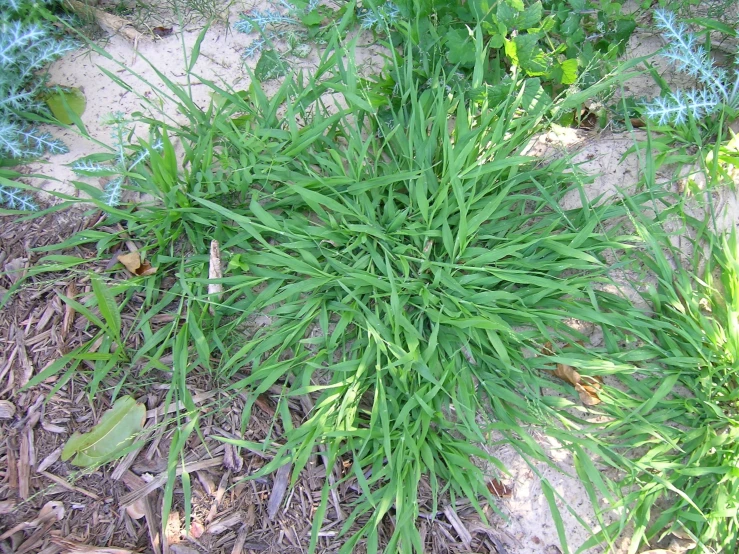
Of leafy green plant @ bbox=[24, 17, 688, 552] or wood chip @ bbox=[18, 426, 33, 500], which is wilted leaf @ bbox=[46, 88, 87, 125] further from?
wood chip @ bbox=[18, 426, 33, 500]

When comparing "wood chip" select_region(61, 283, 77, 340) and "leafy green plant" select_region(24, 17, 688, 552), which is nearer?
"leafy green plant" select_region(24, 17, 688, 552)

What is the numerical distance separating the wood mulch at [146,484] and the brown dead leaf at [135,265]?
0.91 feet

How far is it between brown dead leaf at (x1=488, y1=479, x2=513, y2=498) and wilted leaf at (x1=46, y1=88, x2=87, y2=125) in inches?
91.4

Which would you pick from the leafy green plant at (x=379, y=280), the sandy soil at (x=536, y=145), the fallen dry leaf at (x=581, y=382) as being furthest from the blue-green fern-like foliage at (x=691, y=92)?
the fallen dry leaf at (x=581, y=382)

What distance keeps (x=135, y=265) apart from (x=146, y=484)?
2.71 ft

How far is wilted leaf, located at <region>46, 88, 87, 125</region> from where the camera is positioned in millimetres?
2355

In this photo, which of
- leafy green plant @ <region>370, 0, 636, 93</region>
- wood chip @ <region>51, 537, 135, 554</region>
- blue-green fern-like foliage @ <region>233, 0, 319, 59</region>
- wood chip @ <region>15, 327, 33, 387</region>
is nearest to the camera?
wood chip @ <region>51, 537, 135, 554</region>

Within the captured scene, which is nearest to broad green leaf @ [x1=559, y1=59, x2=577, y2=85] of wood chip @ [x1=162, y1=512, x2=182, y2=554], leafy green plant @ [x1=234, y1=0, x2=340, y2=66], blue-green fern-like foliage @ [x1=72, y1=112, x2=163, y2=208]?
leafy green plant @ [x1=234, y1=0, x2=340, y2=66]

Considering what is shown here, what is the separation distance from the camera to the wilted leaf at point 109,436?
191 cm

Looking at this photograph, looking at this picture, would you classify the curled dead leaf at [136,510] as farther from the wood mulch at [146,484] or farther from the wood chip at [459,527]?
the wood chip at [459,527]

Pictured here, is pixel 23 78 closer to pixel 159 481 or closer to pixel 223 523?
pixel 159 481

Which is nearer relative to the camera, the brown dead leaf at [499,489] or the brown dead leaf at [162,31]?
the brown dead leaf at [499,489]

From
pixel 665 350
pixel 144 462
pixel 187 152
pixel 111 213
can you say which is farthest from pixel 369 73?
pixel 144 462

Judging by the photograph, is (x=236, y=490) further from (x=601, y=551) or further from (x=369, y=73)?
(x=369, y=73)
